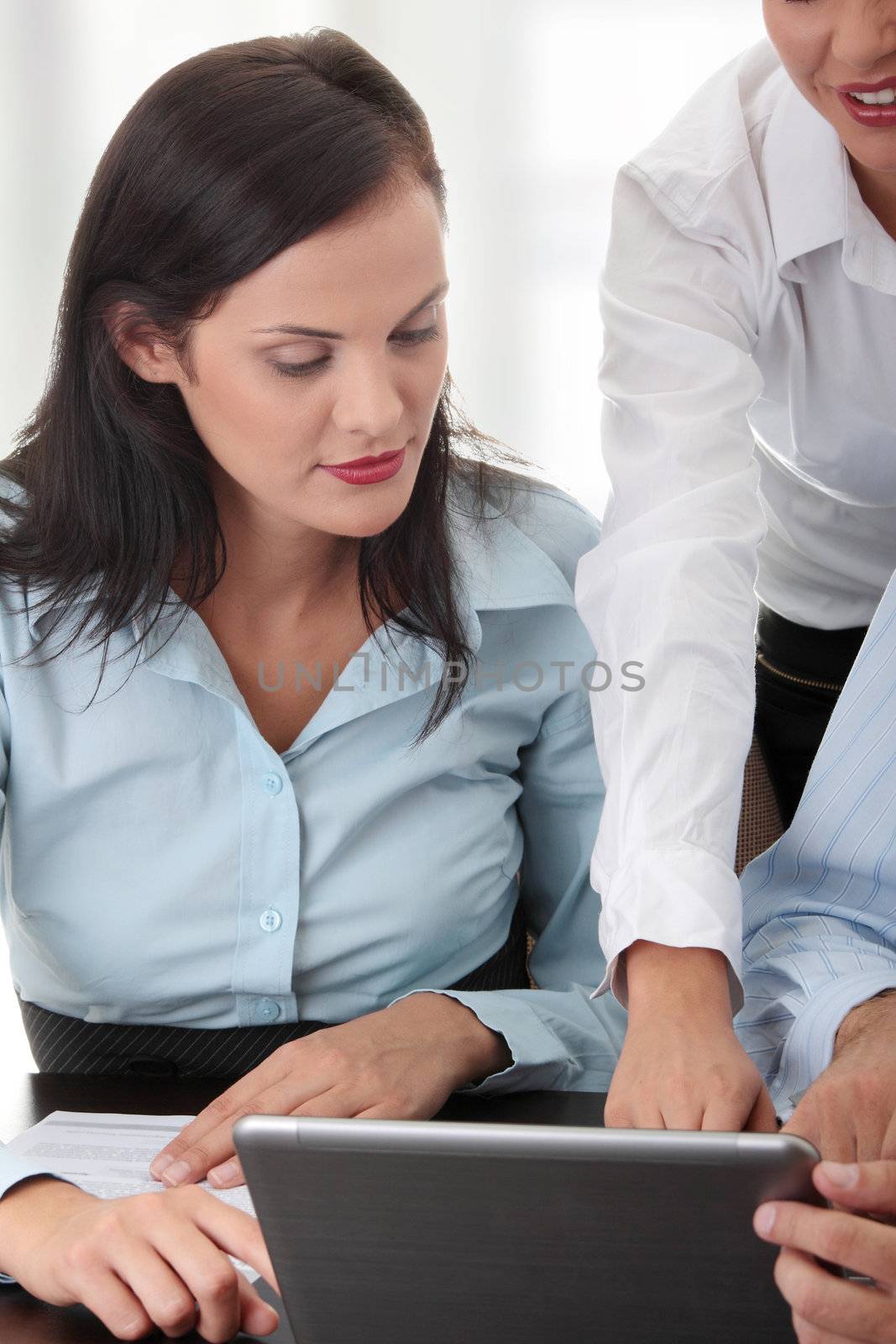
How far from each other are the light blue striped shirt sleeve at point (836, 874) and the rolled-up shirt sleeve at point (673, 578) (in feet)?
0.28

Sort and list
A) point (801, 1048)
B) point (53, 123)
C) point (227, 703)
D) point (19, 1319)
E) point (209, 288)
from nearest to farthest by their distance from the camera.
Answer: point (19, 1319)
point (801, 1048)
point (209, 288)
point (227, 703)
point (53, 123)

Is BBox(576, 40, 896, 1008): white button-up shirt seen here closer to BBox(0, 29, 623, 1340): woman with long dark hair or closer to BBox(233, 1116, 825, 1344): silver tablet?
BBox(0, 29, 623, 1340): woman with long dark hair

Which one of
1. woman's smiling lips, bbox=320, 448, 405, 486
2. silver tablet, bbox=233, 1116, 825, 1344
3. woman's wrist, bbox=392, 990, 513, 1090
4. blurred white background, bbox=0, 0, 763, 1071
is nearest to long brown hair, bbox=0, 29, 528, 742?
woman's smiling lips, bbox=320, 448, 405, 486

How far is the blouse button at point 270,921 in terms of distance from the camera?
130 centimetres

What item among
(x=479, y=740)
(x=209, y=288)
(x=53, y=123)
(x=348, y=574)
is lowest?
(x=479, y=740)

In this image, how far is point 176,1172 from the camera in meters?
1.00

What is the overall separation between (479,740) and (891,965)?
0.43 m

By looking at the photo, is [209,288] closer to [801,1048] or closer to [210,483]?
[210,483]

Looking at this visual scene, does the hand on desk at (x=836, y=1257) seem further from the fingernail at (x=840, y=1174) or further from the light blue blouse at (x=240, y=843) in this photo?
the light blue blouse at (x=240, y=843)

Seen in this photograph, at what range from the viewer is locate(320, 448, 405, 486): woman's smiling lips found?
1.27 meters

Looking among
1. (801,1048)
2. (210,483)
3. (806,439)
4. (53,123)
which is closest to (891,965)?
(801,1048)

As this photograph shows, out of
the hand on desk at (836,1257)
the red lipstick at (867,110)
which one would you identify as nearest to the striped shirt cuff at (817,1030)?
the hand on desk at (836,1257)

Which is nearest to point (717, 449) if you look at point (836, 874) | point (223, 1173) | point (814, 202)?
point (814, 202)

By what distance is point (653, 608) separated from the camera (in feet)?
3.80
